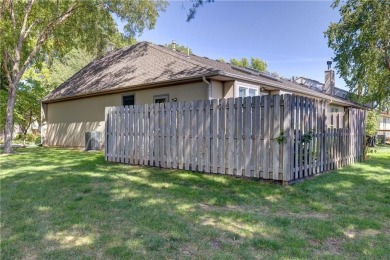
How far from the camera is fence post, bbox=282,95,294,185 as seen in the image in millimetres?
5480

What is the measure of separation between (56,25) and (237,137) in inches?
444

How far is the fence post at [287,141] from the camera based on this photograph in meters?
5.48

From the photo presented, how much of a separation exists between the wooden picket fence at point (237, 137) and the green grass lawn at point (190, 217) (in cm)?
48

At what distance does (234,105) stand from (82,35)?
475 inches

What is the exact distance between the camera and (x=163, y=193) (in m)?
5.02

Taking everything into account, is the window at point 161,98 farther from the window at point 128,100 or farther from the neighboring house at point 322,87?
the neighboring house at point 322,87

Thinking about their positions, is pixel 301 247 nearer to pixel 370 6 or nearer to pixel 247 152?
pixel 247 152

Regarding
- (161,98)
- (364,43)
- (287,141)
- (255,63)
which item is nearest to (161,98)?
(161,98)

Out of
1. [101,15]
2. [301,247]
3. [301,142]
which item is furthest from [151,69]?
[301,247]

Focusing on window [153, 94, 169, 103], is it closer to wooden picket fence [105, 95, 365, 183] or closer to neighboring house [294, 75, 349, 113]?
wooden picket fence [105, 95, 365, 183]

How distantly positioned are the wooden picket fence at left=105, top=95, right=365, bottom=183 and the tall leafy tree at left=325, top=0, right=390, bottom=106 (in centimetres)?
1375

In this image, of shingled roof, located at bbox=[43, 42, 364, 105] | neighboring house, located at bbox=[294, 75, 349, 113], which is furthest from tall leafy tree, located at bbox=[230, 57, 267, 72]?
shingled roof, located at bbox=[43, 42, 364, 105]

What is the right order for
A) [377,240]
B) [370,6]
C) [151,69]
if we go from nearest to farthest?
[377,240] → [151,69] → [370,6]

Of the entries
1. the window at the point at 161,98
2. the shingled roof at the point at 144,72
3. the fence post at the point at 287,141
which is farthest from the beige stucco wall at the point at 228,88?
the fence post at the point at 287,141
